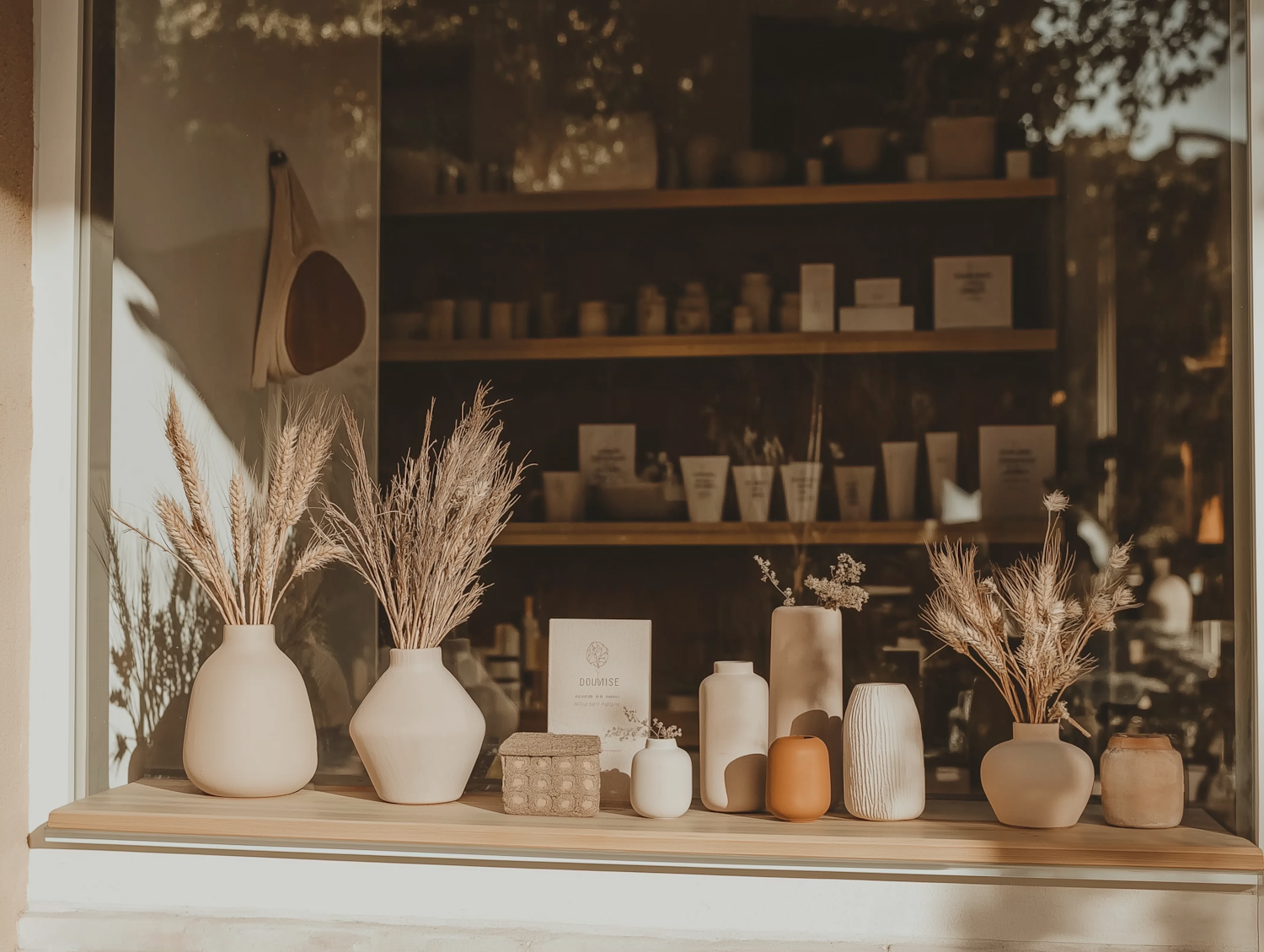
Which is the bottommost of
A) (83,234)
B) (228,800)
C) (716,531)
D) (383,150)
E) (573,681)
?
(228,800)

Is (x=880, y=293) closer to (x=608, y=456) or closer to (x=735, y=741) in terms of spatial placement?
(x=608, y=456)

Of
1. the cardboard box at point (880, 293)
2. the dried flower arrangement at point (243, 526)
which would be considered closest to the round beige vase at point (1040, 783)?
the cardboard box at point (880, 293)

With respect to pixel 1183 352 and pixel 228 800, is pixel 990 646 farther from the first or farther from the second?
pixel 228 800

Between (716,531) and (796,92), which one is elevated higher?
(796,92)

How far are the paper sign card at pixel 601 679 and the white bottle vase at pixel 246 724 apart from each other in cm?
44

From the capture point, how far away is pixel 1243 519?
5.69 feet

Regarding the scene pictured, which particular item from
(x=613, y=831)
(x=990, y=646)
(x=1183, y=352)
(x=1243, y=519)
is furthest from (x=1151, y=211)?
(x=613, y=831)

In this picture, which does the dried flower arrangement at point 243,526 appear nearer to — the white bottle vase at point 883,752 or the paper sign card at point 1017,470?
the white bottle vase at point 883,752

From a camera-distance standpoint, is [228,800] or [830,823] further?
[228,800]

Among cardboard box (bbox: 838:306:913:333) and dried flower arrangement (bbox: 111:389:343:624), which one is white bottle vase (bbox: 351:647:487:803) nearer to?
dried flower arrangement (bbox: 111:389:343:624)

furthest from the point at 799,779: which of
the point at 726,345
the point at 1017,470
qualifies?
the point at 726,345

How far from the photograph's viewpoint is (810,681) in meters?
1.88

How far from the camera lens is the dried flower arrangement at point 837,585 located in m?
1.94

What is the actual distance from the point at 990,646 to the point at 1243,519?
42 cm
